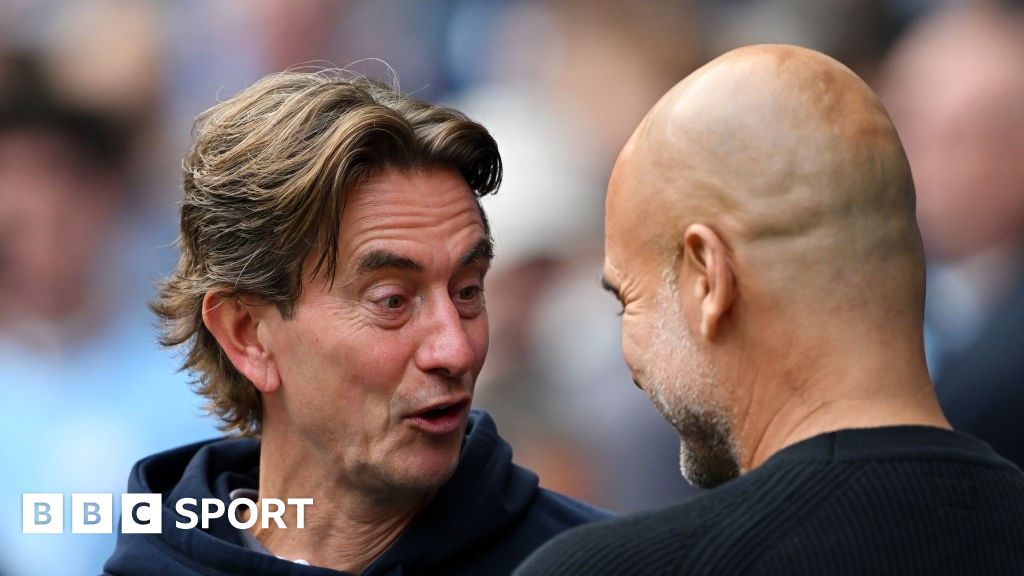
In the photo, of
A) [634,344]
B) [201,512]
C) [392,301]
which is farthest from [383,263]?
[634,344]

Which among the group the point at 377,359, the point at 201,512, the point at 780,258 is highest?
the point at 780,258

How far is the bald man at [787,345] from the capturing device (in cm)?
150

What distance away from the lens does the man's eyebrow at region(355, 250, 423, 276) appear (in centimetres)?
260

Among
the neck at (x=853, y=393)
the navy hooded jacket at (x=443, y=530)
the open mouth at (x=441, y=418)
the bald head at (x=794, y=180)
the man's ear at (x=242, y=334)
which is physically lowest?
the navy hooded jacket at (x=443, y=530)

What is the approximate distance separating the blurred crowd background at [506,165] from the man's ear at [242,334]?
66.2 inches

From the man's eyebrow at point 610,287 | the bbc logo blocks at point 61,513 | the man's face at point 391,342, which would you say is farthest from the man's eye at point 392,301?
the bbc logo blocks at point 61,513

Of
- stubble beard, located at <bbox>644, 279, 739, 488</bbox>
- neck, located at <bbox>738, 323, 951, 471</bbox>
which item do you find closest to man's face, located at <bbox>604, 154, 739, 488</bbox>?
stubble beard, located at <bbox>644, 279, 739, 488</bbox>

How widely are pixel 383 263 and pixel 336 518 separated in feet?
1.72

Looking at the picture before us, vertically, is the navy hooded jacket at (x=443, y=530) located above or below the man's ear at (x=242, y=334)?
below

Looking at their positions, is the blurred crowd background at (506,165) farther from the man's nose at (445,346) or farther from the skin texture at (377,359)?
the man's nose at (445,346)

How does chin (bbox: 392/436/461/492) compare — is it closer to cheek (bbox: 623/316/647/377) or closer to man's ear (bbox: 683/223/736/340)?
cheek (bbox: 623/316/647/377)

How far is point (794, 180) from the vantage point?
1701 millimetres

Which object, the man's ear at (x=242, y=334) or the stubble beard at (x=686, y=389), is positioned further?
the man's ear at (x=242, y=334)

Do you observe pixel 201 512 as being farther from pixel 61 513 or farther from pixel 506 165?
pixel 506 165
